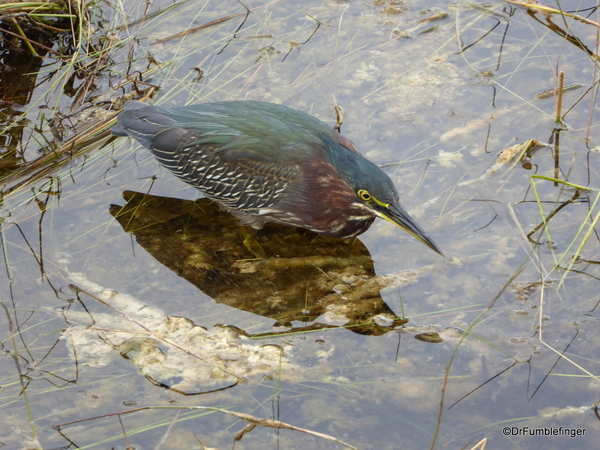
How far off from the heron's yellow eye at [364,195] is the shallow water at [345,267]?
0.39m

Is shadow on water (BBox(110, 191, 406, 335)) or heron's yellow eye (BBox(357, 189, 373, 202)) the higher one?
heron's yellow eye (BBox(357, 189, 373, 202))

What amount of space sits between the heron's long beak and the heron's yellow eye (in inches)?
3.7

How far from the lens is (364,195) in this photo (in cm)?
441

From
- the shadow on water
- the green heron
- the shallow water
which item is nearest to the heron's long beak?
the green heron

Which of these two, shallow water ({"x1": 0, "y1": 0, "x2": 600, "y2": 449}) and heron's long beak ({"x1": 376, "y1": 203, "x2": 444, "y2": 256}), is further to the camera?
heron's long beak ({"x1": 376, "y1": 203, "x2": 444, "y2": 256})

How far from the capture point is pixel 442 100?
543 cm

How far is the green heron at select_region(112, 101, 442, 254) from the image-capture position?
15.0 ft

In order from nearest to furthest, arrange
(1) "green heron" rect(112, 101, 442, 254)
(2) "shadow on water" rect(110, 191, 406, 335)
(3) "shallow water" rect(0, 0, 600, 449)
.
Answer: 1. (3) "shallow water" rect(0, 0, 600, 449)
2. (2) "shadow on water" rect(110, 191, 406, 335)
3. (1) "green heron" rect(112, 101, 442, 254)

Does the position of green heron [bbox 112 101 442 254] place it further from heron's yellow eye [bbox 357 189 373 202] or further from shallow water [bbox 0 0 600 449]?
shallow water [bbox 0 0 600 449]

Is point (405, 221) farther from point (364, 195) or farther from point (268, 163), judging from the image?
point (268, 163)

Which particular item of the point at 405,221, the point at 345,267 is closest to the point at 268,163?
the point at 345,267

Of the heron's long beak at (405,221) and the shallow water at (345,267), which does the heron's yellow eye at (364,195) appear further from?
the shallow water at (345,267)

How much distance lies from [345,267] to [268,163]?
902 millimetres

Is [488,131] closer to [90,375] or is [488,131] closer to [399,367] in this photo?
[399,367]
